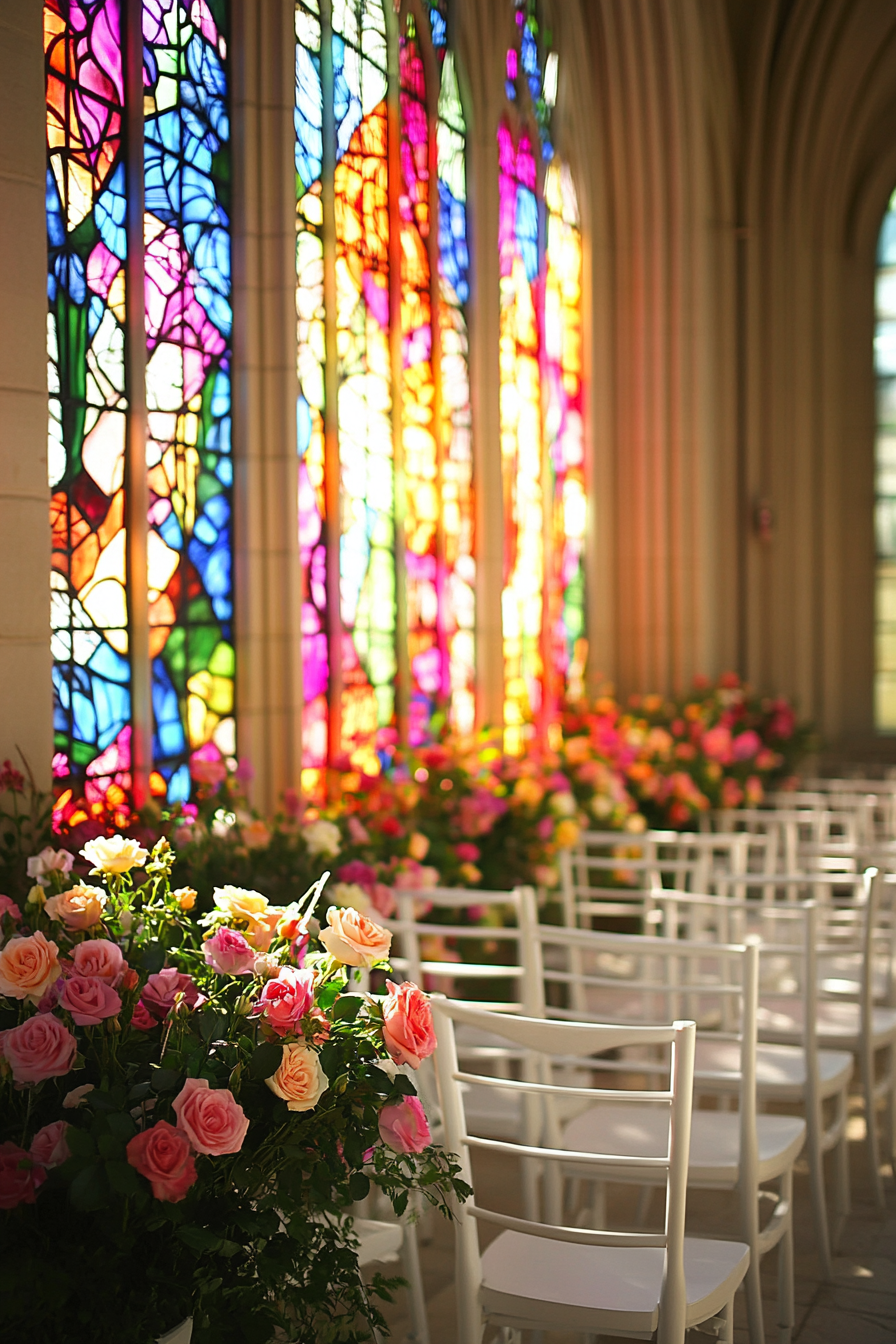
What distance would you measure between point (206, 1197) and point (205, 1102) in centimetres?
18

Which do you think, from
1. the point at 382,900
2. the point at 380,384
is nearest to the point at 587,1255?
the point at 382,900

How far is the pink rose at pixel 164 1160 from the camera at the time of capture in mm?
1422

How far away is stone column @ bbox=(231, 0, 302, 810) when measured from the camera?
13.6ft

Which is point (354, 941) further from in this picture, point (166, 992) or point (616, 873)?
point (616, 873)

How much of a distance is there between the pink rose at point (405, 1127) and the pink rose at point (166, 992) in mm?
289

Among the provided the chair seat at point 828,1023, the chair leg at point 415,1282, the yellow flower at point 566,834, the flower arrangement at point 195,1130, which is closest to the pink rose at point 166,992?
the flower arrangement at point 195,1130

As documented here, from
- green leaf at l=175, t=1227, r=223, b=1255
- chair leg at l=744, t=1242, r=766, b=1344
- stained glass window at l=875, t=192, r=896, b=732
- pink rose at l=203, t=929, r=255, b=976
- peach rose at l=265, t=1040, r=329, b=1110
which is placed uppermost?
stained glass window at l=875, t=192, r=896, b=732

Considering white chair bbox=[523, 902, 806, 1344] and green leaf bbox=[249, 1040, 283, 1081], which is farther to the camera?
white chair bbox=[523, 902, 806, 1344]

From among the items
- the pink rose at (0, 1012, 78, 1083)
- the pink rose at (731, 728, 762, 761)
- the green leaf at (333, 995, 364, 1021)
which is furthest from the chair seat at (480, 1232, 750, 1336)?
the pink rose at (731, 728, 762, 761)

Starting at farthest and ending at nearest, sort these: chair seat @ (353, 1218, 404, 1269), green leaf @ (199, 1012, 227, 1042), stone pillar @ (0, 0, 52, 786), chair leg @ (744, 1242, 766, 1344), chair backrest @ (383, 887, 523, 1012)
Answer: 1. stone pillar @ (0, 0, 52, 786)
2. chair backrest @ (383, 887, 523, 1012)
3. chair leg @ (744, 1242, 766, 1344)
4. chair seat @ (353, 1218, 404, 1269)
5. green leaf @ (199, 1012, 227, 1042)

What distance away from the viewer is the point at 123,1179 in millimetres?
1413

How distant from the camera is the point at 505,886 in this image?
4.67 metres

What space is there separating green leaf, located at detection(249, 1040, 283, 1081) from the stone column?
267cm

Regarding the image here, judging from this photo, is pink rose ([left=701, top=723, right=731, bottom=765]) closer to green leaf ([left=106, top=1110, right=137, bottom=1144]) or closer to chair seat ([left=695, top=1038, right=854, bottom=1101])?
chair seat ([left=695, top=1038, right=854, bottom=1101])
